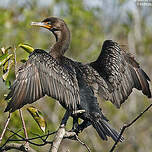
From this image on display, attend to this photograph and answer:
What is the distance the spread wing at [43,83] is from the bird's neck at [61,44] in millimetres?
777

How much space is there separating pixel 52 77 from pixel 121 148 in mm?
9726

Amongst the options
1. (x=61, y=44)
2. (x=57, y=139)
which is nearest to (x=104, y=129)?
(x=57, y=139)

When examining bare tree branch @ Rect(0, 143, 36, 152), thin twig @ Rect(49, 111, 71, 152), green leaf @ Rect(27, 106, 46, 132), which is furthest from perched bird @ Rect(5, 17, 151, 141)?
thin twig @ Rect(49, 111, 71, 152)

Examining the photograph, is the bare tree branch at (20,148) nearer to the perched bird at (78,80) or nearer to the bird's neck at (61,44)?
the perched bird at (78,80)

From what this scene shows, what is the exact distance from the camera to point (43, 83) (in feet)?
17.7

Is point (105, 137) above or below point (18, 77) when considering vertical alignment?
below

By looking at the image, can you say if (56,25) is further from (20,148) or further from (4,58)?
(20,148)

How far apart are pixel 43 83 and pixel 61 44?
1.42m

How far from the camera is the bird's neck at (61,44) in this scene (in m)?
6.60

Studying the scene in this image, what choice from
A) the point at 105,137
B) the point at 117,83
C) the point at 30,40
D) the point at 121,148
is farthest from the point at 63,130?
the point at 121,148

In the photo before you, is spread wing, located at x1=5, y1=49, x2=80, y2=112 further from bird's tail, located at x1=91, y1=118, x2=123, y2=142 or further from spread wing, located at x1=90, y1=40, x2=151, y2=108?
spread wing, located at x1=90, y1=40, x2=151, y2=108

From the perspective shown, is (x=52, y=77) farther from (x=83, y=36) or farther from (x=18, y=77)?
(x=83, y=36)

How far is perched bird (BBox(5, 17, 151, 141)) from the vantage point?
17.4 feet

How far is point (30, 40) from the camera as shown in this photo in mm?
14031
